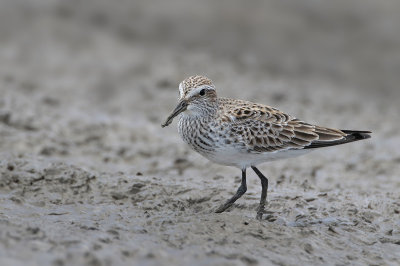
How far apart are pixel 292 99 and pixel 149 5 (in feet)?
15.8

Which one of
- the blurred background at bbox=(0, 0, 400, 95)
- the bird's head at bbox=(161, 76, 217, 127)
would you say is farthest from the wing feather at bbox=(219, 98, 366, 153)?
Result: the blurred background at bbox=(0, 0, 400, 95)

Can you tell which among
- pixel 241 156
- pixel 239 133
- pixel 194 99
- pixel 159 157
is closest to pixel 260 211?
pixel 241 156

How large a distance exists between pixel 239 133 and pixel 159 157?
3158 mm

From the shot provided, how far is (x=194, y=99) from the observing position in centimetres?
808

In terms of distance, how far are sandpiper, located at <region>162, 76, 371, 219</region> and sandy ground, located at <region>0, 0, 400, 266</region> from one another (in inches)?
27.4

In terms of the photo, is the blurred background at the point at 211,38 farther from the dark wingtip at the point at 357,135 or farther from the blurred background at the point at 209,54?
the dark wingtip at the point at 357,135

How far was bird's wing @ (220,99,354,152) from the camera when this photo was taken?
8.01 meters

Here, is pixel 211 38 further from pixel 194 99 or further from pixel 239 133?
pixel 239 133

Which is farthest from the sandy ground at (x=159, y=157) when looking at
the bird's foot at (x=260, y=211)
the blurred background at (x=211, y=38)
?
the bird's foot at (x=260, y=211)

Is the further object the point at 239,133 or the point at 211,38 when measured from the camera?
the point at 211,38

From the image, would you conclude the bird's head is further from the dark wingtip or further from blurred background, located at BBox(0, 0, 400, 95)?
blurred background, located at BBox(0, 0, 400, 95)

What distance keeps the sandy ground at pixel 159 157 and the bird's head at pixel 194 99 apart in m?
1.26

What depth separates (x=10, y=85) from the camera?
46.4 feet

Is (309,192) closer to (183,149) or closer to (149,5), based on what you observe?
(183,149)
